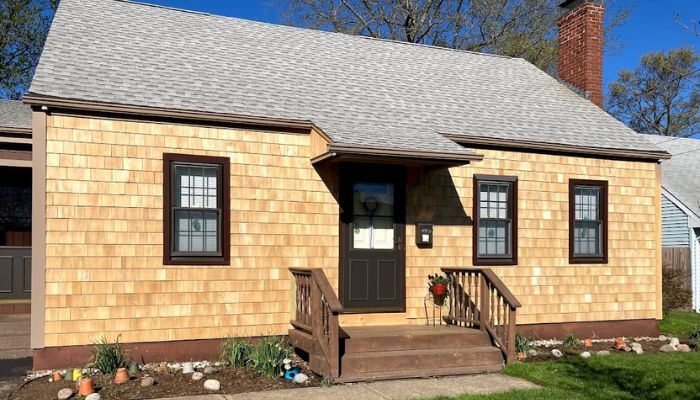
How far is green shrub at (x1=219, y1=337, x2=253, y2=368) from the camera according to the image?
8.79 metres

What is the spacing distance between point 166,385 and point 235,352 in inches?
42.1

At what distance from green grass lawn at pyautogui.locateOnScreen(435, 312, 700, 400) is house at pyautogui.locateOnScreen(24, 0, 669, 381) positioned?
88cm

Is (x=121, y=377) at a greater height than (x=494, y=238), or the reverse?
(x=494, y=238)

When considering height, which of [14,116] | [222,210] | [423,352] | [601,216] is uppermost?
[14,116]

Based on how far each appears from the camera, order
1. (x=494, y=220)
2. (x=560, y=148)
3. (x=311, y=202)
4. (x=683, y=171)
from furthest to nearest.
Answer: (x=683, y=171)
(x=560, y=148)
(x=494, y=220)
(x=311, y=202)

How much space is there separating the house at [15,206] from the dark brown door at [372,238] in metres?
5.62

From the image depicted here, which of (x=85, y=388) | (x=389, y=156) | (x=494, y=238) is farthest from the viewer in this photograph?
(x=494, y=238)

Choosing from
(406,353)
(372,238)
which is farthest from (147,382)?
(372,238)

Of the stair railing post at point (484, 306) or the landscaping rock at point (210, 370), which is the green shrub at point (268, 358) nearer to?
the landscaping rock at point (210, 370)

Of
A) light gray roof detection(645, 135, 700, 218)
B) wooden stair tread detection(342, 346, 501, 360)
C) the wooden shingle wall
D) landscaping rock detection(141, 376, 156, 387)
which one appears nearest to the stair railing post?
wooden stair tread detection(342, 346, 501, 360)

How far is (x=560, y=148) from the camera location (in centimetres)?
1171

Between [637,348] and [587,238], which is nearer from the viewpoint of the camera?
[637,348]

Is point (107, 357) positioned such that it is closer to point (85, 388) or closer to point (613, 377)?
point (85, 388)

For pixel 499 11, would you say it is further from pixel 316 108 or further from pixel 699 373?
pixel 699 373
